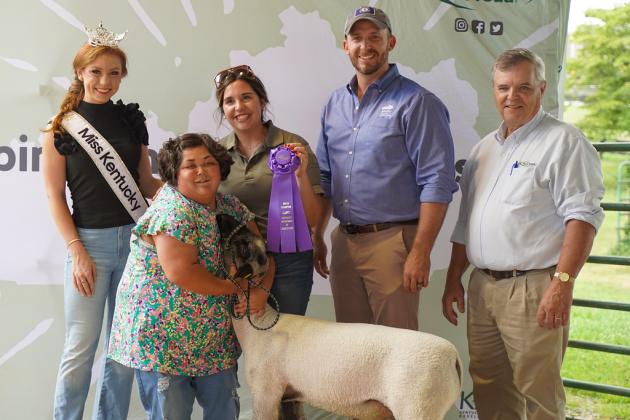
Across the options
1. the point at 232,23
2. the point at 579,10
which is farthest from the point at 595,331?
the point at 579,10

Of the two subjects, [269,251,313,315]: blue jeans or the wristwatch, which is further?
[269,251,313,315]: blue jeans

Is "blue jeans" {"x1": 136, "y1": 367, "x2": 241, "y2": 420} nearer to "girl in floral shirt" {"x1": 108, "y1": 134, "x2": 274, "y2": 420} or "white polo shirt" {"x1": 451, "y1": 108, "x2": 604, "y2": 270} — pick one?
"girl in floral shirt" {"x1": 108, "y1": 134, "x2": 274, "y2": 420}

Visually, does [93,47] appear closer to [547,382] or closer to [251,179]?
[251,179]

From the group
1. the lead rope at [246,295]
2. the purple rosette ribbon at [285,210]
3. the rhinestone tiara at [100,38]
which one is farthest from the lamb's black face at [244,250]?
the rhinestone tiara at [100,38]

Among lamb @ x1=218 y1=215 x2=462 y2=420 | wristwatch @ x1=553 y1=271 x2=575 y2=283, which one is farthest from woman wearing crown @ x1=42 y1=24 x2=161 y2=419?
wristwatch @ x1=553 y1=271 x2=575 y2=283

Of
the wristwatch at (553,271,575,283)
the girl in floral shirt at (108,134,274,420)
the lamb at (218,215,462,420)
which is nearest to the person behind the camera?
the lamb at (218,215,462,420)

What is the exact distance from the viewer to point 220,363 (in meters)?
2.24

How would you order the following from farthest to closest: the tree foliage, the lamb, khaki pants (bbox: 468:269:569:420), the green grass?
the tree foliage → the green grass → khaki pants (bbox: 468:269:569:420) → the lamb

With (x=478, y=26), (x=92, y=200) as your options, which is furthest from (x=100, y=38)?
(x=478, y=26)

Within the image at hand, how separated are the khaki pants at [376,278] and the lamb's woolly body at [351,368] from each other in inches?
17.4

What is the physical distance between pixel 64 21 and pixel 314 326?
2195 mm

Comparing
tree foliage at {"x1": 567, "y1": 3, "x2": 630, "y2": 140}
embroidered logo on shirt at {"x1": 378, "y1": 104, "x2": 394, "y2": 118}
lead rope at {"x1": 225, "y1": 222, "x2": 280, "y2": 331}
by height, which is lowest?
lead rope at {"x1": 225, "y1": 222, "x2": 280, "y2": 331}

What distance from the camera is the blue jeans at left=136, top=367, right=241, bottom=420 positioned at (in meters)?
2.16

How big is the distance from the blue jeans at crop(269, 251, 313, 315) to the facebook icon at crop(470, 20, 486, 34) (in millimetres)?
1527
